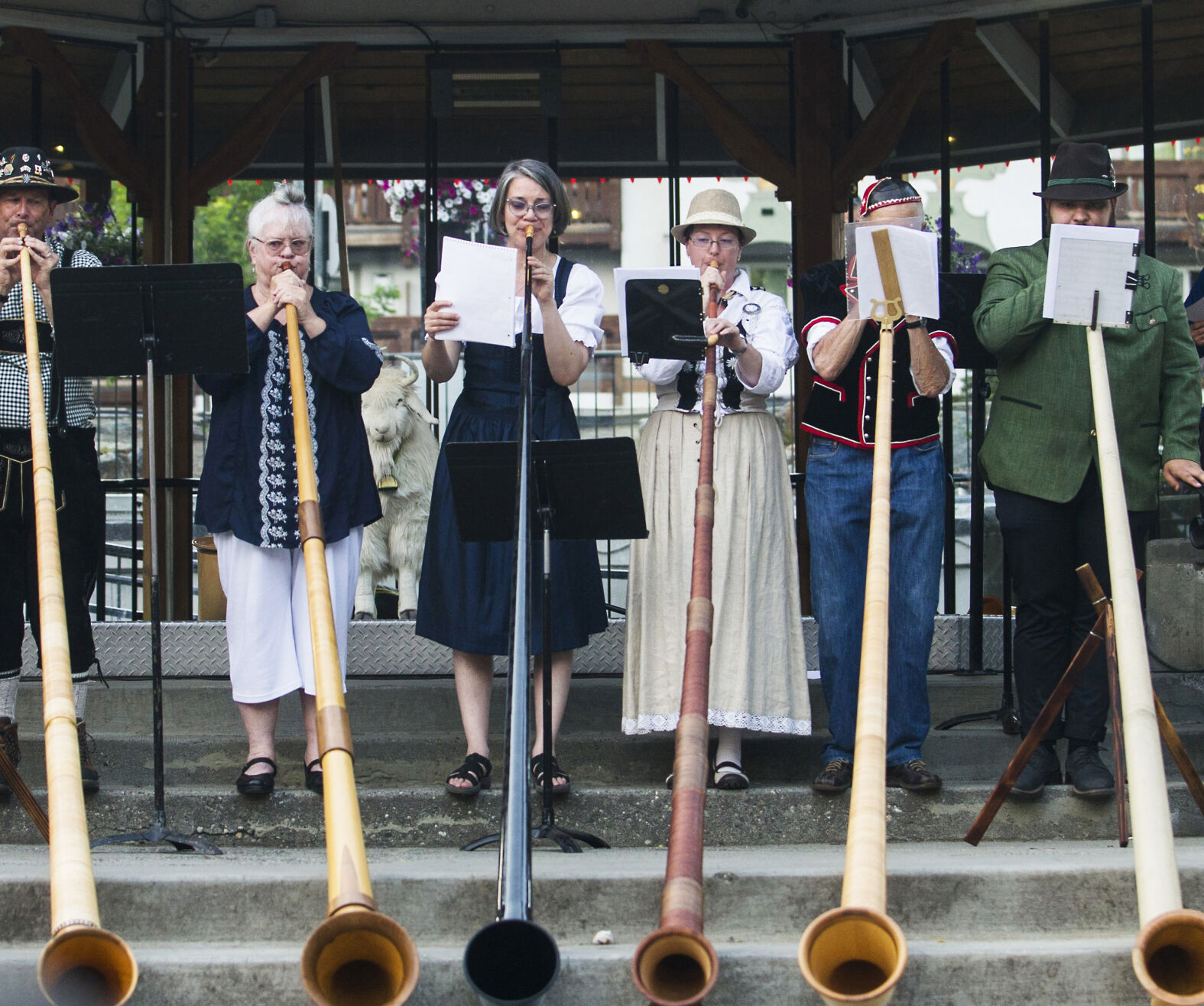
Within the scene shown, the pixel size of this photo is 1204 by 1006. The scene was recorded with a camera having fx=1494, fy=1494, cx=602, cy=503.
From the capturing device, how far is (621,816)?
4074 millimetres

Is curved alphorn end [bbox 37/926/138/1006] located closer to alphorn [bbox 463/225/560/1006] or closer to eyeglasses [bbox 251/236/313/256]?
alphorn [bbox 463/225/560/1006]

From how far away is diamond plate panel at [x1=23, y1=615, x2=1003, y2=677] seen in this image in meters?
5.70

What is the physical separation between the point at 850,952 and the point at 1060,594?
6.47 feet

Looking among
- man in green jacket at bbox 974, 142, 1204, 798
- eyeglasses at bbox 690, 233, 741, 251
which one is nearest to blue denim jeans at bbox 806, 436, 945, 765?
man in green jacket at bbox 974, 142, 1204, 798

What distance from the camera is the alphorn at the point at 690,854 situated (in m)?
2.37

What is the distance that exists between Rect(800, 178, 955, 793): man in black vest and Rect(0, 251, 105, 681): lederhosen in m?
2.10

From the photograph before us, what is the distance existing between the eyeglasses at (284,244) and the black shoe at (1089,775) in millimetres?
2530

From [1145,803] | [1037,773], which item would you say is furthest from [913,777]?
[1145,803]

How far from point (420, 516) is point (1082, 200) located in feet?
11.3

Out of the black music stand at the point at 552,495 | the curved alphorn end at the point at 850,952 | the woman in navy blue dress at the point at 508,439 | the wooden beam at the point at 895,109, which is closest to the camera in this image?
the curved alphorn end at the point at 850,952

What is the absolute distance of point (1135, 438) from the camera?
13.6 ft

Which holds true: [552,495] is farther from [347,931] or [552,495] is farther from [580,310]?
[347,931]

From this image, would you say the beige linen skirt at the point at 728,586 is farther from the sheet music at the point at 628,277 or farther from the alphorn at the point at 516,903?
the alphorn at the point at 516,903

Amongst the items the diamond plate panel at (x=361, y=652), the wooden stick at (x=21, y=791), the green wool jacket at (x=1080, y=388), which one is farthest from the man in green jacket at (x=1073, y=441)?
the wooden stick at (x=21, y=791)
